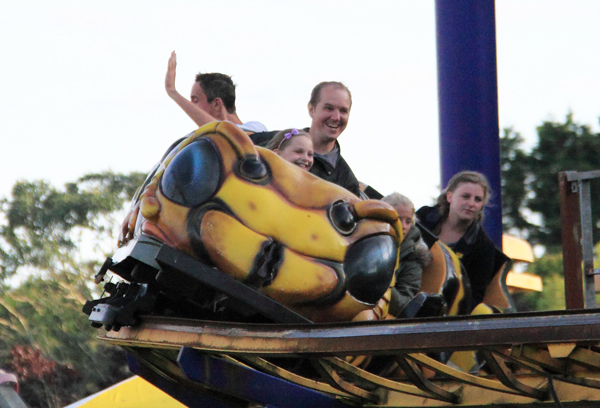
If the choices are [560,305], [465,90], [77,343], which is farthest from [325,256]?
[560,305]

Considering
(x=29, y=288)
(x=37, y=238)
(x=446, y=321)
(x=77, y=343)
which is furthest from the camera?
(x=37, y=238)

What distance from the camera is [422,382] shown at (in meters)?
2.63

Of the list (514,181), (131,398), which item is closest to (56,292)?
(131,398)

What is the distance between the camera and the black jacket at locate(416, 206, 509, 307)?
3.73 meters

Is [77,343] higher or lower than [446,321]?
lower

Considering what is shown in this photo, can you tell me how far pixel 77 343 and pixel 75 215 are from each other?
9.07 ft

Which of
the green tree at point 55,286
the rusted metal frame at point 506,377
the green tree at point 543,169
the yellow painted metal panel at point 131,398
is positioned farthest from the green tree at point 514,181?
the rusted metal frame at point 506,377

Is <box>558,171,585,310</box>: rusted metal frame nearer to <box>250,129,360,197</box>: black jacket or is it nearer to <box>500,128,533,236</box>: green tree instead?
<box>250,129,360,197</box>: black jacket

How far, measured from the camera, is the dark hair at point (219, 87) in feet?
11.5

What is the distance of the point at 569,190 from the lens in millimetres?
3512

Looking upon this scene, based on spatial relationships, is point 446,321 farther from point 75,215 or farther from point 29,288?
point 75,215

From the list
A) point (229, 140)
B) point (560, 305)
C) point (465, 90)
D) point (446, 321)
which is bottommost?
point (560, 305)

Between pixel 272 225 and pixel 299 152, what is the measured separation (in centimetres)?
53

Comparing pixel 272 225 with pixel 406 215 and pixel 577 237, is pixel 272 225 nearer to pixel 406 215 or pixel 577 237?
pixel 406 215
